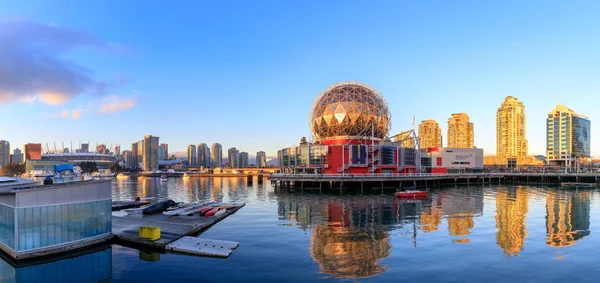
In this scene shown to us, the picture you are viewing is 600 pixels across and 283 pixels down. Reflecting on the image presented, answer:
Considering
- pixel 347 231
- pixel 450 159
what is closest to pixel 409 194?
pixel 347 231

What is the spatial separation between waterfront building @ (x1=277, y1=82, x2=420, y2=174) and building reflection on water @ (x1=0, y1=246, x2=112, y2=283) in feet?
219

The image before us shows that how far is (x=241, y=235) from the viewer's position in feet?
104

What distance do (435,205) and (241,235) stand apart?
31.0 m

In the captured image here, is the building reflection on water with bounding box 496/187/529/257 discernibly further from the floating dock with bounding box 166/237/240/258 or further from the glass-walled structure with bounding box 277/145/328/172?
the glass-walled structure with bounding box 277/145/328/172

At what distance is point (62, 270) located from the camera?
21.8 metres

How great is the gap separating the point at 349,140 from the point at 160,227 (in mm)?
61625

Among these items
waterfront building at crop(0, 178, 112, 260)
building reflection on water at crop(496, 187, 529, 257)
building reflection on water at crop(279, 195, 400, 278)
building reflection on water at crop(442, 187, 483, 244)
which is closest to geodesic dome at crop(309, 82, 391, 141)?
building reflection on water at crop(279, 195, 400, 278)

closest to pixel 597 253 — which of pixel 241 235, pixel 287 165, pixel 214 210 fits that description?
pixel 241 235

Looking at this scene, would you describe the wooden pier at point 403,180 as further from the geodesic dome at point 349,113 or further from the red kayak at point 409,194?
the geodesic dome at point 349,113

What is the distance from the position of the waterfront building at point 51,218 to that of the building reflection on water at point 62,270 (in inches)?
47.4

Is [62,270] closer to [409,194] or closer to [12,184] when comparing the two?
[12,184]

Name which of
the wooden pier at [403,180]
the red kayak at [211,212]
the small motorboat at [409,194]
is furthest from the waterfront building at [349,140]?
the red kayak at [211,212]

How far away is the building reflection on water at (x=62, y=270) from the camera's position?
2066 cm

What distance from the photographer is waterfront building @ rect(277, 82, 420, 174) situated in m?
87.3
